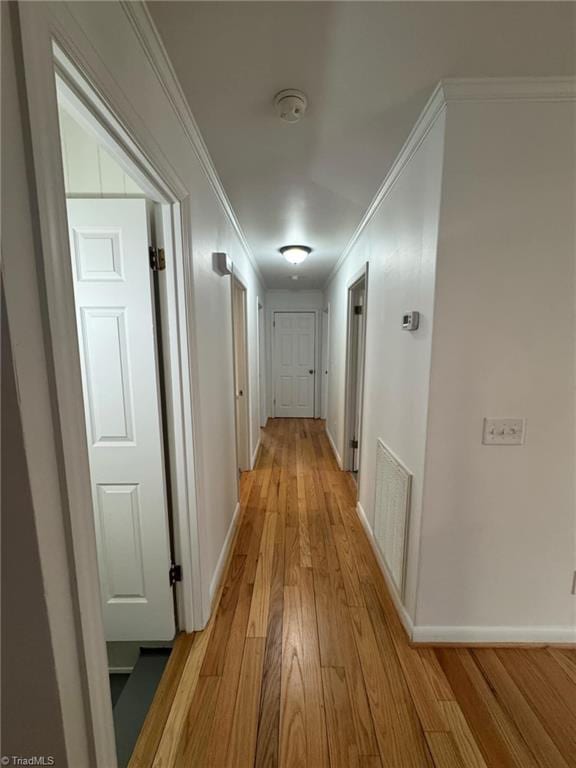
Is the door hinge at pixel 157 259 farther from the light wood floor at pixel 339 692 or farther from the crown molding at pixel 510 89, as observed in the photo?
the light wood floor at pixel 339 692

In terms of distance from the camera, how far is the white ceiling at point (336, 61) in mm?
916

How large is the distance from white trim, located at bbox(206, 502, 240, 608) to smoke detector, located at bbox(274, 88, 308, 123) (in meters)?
2.27

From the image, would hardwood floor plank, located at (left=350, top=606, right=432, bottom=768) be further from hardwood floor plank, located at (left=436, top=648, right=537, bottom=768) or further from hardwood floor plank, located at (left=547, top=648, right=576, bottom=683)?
hardwood floor plank, located at (left=547, top=648, right=576, bottom=683)

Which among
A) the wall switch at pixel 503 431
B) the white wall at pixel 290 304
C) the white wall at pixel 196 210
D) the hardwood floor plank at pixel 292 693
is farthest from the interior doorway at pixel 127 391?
the white wall at pixel 290 304

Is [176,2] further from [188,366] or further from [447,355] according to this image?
[447,355]

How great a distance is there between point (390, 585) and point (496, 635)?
511 millimetres

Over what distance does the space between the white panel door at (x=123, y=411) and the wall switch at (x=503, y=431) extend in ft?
4.75

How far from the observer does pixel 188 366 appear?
1381 mm

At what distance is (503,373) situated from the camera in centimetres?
134

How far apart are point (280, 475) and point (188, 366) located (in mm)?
2302

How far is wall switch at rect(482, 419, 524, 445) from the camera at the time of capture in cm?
136

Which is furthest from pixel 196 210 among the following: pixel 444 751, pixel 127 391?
pixel 444 751

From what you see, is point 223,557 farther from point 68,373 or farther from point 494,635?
point 68,373

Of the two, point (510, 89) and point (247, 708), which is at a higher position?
point (510, 89)
